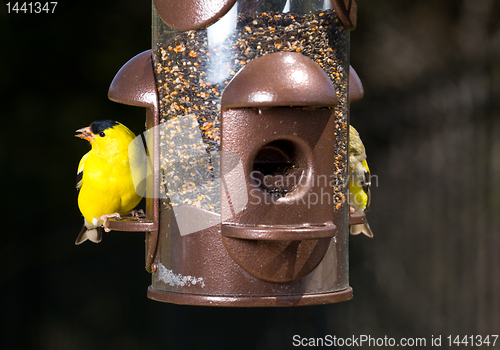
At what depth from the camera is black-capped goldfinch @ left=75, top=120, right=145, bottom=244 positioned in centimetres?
336

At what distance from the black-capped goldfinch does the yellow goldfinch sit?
1.30m

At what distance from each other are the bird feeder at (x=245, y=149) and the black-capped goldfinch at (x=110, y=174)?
1.27 feet

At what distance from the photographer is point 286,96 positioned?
2428mm

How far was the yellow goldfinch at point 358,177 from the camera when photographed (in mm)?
3836

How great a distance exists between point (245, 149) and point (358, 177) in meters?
1.65

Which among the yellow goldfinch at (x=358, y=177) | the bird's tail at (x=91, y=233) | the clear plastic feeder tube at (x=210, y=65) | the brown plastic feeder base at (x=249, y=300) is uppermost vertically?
the clear plastic feeder tube at (x=210, y=65)

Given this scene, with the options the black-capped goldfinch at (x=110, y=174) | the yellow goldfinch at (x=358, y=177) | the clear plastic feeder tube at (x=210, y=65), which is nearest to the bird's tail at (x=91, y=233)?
the black-capped goldfinch at (x=110, y=174)

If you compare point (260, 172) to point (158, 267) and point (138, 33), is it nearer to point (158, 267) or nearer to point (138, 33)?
point (158, 267)

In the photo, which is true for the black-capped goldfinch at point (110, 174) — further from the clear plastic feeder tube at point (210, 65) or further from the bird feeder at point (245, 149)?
the clear plastic feeder tube at point (210, 65)

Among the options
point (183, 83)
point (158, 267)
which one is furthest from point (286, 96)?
point (158, 267)

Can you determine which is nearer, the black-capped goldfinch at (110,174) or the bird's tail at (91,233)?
the black-capped goldfinch at (110,174)

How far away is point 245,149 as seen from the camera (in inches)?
100

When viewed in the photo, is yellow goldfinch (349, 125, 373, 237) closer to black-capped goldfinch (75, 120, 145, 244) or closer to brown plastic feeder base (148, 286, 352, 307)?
brown plastic feeder base (148, 286, 352, 307)

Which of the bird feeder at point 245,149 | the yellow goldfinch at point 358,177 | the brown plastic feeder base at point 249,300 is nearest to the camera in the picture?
the bird feeder at point 245,149
